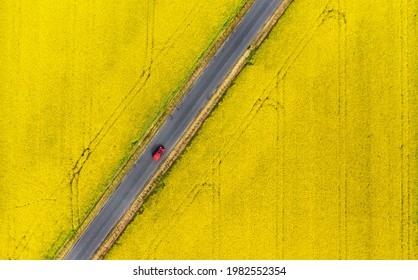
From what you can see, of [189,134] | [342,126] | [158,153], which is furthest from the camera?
[189,134]

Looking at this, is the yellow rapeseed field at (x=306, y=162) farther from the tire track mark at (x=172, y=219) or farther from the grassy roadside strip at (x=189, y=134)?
the grassy roadside strip at (x=189, y=134)

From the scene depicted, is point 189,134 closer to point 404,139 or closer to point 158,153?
point 158,153

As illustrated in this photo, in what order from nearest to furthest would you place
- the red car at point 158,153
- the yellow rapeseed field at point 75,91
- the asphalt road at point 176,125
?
the yellow rapeseed field at point 75,91, the asphalt road at point 176,125, the red car at point 158,153

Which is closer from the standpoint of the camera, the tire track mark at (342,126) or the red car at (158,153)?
the tire track mark at (342,126)

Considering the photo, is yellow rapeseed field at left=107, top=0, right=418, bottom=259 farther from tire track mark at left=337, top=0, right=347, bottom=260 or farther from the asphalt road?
the asphalt road

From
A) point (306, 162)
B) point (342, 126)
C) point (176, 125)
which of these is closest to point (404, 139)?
point (342, 126)

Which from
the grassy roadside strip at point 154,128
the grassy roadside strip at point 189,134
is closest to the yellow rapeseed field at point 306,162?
the grassy roadside strip at point 189,134

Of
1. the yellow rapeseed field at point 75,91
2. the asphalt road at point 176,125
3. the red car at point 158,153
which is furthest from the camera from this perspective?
the red car at point 158,153
